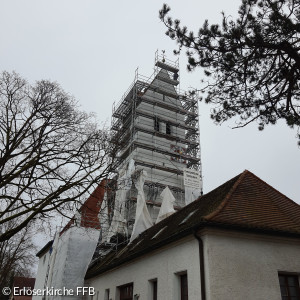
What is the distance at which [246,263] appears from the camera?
1002 centimetres

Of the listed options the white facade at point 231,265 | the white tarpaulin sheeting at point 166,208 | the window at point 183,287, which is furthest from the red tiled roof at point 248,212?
the white tarpaulin sheeting at point 166,208

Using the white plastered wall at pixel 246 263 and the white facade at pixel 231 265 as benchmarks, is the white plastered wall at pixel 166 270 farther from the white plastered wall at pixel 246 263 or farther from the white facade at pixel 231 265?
the white plastered wall at pixel 246 263

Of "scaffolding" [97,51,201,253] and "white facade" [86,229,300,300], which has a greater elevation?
"scaffolding" [97,51,201,253]

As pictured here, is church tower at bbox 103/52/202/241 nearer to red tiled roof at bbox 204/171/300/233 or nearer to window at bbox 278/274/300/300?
red tiled roof at bbox 204/171/300/233

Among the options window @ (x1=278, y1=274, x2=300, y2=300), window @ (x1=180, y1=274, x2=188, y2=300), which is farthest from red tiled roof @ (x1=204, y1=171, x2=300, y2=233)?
window @ (x1=180, y1=274, x2=188, y2=300)

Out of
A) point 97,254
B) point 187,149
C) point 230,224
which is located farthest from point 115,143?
point 187,149

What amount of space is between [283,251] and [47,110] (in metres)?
9.09

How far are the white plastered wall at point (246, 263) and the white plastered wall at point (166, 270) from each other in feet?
2.00

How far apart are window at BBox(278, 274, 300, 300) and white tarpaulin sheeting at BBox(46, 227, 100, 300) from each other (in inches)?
506

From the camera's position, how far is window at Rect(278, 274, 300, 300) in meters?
10.2

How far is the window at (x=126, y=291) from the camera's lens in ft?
Answer: 46.6

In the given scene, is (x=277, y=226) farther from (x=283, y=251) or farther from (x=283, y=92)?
(x=283, y=92)

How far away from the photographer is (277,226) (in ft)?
35.7

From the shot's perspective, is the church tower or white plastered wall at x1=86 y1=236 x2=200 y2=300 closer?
white plastered wall at x1=86 y1=236 x2=200 y2=300
